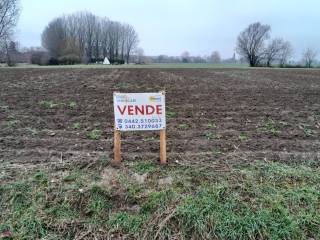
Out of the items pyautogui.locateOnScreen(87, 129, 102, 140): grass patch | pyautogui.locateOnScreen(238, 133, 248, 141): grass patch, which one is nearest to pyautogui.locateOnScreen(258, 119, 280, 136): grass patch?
pyautogui.locateOnScreen(238, 133, 248, 141): grass patch

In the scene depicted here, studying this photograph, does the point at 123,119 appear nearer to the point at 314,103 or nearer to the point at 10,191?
the point at 10,191

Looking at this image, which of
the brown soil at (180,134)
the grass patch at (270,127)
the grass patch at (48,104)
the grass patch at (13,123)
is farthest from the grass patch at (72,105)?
the grass patch at (270,127)

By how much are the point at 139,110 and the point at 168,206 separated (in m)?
1.43

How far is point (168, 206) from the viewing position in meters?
3.29

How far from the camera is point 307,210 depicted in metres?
3.25

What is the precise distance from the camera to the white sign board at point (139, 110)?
399 cm

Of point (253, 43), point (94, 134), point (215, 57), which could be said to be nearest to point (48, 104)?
point (94, 134)

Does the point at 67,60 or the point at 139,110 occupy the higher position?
the point at 67,60

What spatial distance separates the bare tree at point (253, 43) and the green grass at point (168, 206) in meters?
77.7

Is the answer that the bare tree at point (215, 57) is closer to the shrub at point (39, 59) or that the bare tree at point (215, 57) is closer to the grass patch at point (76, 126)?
the shrub at point (39, 59)

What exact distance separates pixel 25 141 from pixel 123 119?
7.41 feet

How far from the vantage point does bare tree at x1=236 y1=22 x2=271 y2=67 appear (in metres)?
77.7

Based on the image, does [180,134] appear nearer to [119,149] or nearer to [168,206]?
[119,149]

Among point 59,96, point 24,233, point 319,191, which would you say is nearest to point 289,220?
point 319,191
